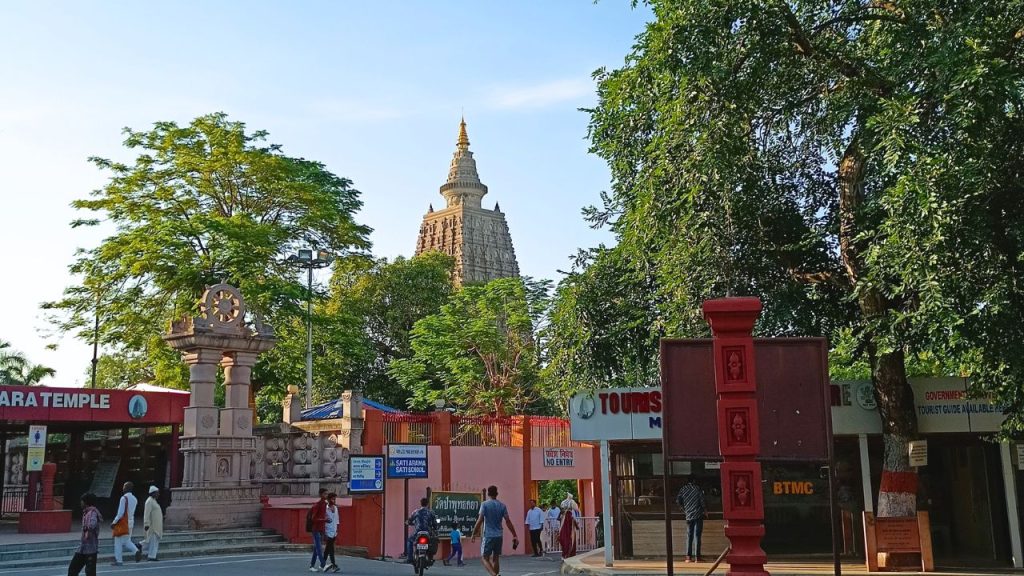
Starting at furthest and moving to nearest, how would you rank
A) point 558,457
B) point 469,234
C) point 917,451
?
point 469,234 < point 558,457 < point 917,451

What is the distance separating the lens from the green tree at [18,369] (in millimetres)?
48781

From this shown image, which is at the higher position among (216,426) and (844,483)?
(216,426)

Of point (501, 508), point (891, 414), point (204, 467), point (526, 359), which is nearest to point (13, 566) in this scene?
point (204, 467)

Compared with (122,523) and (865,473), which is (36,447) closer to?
(122,523)

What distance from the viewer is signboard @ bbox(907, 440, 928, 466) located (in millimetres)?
15914

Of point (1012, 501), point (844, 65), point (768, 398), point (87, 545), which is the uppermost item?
point (844, 65)

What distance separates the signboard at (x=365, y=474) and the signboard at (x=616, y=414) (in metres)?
6.20

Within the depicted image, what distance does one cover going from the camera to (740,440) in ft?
24.7

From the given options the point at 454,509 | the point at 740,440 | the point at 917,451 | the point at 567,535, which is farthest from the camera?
the point at 567,535

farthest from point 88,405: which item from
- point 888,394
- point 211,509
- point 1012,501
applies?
point 1012,501

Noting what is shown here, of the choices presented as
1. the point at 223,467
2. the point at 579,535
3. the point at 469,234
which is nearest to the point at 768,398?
the point at 223,467

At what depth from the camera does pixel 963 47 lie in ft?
41.7

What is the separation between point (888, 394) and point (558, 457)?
50.9 feet

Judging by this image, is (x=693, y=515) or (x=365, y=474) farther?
(x=365, y=474)
